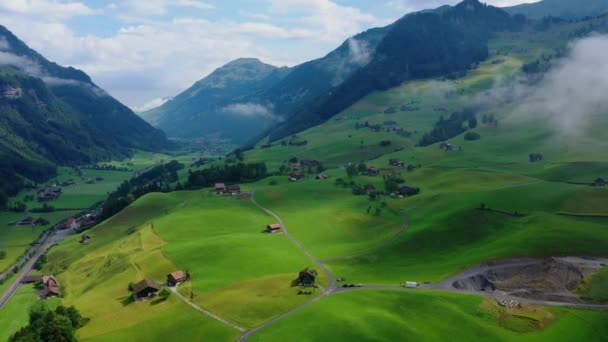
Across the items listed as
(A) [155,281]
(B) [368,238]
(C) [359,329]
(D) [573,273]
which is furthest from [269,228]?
(D) [573,273]

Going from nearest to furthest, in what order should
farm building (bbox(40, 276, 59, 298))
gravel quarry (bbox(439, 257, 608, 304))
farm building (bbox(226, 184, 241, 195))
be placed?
gravel quarry (bbox(439, 257, 608, 304))
farm building (bbox(40, 276, 59, 298))
farm building (bbox(226, 184, 241, 195))

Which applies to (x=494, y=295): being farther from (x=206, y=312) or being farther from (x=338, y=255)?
(x=206, y=312)

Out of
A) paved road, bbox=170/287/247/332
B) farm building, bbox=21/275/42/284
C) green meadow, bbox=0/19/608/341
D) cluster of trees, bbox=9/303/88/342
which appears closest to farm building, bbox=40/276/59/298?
green meadow, bbox=0/19/608/341

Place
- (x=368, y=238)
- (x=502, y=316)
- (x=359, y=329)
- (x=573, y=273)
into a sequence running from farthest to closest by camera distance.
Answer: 1. (x=368, y=238)
2. (x=573, y=273)
3. (x=502, y=316)
4. (x=359, y=329)

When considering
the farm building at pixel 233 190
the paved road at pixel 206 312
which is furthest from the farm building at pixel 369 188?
the paved road at pixel 206 312

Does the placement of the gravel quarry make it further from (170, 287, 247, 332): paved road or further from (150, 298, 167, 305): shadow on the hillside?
(150, 298, 167, 305): shadow on the hillside

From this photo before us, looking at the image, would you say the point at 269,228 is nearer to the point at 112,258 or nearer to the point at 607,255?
the point at 112,258

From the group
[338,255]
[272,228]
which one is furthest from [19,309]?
[338,255]
